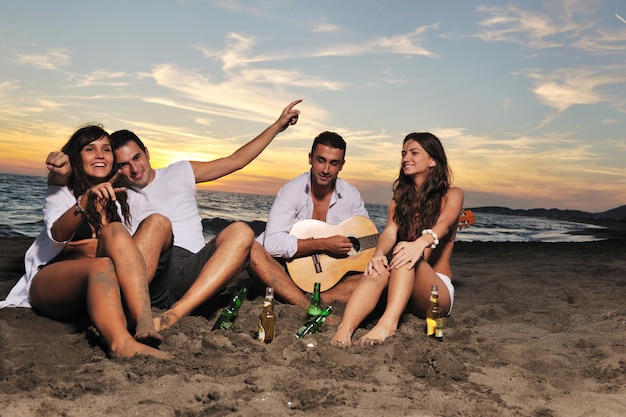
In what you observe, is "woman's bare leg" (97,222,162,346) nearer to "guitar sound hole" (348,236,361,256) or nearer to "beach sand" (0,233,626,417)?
"beach sand" (0,233,626,417)

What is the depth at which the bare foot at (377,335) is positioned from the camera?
11.7 feet

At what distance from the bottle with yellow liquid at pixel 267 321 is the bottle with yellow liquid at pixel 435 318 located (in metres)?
1.12

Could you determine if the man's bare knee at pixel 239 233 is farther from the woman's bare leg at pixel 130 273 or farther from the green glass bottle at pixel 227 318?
the woman's bare leg at pixel 130 273

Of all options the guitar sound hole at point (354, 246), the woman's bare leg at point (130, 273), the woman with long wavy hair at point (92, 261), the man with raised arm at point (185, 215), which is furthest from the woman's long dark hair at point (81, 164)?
the guitar sound hole at point (354, 246)

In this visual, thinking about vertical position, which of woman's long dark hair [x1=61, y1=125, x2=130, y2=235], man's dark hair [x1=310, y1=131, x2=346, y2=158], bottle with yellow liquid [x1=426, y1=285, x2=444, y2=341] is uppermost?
man's dark hair [x1=310, y1=131, x2=346, y2=158]

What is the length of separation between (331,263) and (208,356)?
6.99ft

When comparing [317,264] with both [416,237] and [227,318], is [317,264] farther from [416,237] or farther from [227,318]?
[227,318]

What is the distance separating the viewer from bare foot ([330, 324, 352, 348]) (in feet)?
11.6

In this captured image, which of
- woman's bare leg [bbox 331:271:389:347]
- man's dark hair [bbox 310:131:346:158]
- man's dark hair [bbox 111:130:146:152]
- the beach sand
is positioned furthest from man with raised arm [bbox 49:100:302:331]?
woman's bare leg [bbox 331:271:389:347]

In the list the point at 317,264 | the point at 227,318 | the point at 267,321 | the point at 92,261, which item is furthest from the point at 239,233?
the point at 317,264

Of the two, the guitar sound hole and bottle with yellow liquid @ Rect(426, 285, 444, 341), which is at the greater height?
the guitar sound hole

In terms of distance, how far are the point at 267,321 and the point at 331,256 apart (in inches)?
65.8

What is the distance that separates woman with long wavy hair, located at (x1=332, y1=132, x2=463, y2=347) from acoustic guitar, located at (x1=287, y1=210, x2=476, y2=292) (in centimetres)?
76

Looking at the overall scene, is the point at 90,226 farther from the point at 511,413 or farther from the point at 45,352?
the point at 511,413
